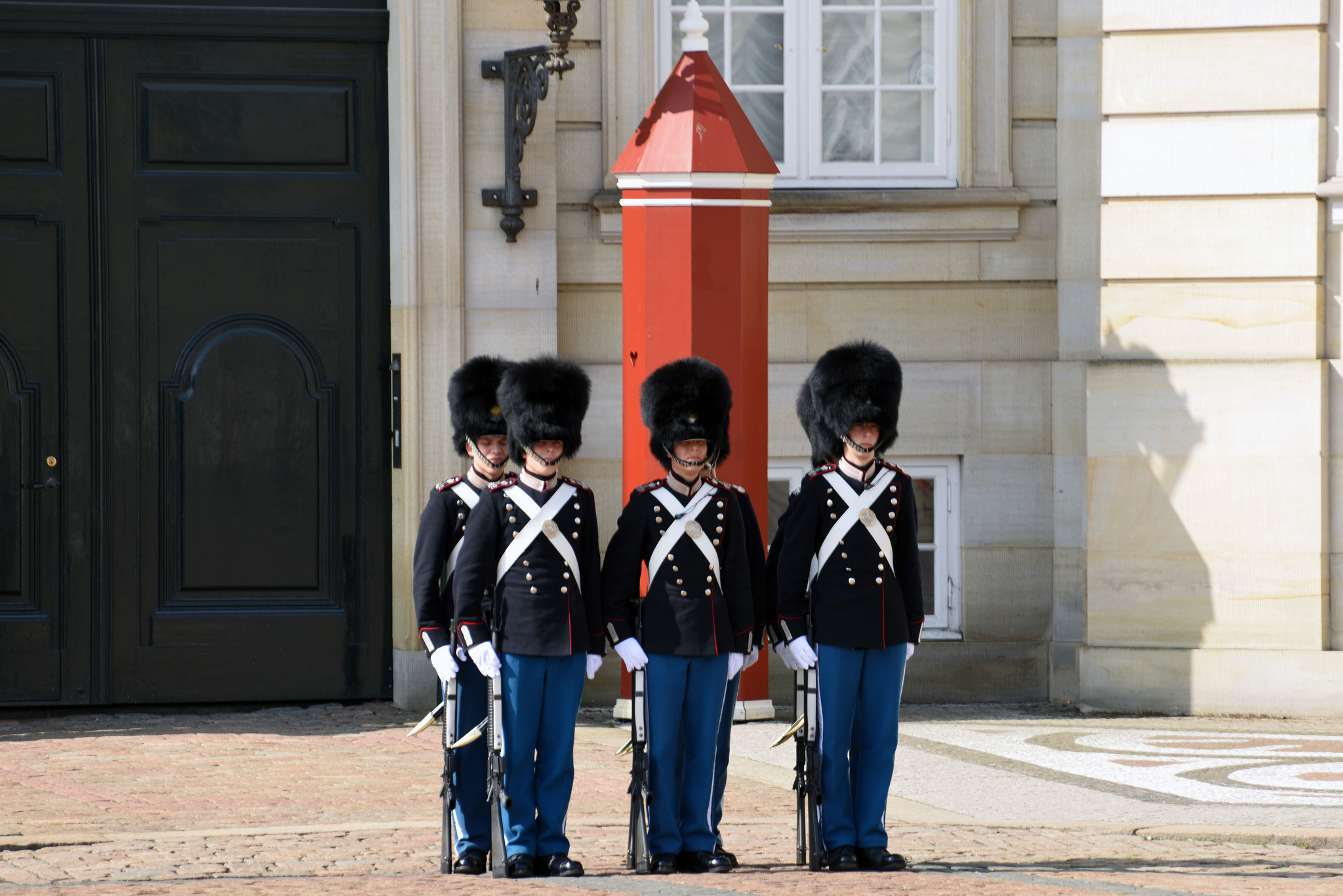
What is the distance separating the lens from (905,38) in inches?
353

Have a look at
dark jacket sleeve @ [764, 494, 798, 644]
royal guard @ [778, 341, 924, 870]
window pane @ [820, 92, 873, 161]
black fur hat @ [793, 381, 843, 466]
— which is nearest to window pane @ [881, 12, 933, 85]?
window pane @ [820, 92, 873, 161]

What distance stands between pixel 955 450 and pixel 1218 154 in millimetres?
1882

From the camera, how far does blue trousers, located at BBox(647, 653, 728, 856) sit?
17.7 ft

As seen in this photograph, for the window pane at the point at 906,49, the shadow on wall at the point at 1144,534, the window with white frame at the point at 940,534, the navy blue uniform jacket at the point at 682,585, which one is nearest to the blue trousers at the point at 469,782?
the navy blue uniform jacket at the point at 682,585

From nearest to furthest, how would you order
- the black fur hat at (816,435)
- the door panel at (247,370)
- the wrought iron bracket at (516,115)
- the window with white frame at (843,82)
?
the black fur hat at (816,435)
the wrought iron bracket at (516,115)
the door panel at (247,370)
the window with white frame at (843,82)

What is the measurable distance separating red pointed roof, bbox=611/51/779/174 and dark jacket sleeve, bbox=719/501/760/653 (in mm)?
2436

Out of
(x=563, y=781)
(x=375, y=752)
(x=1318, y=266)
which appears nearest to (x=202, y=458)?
(x=375, y=752)

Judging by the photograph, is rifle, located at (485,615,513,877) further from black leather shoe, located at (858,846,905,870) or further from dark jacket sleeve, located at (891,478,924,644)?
dark jacket sleeve, located at (891,478,924,644)

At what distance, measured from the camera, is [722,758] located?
5.54 metres

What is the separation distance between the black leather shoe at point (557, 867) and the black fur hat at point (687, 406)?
1256mm

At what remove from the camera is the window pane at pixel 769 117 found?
29.2 ft

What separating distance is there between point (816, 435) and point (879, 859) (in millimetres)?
1389

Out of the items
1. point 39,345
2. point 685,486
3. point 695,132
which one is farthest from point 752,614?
point 39,345

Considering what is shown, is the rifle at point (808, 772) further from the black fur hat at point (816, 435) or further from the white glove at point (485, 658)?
the white glove at point (485, 658)
